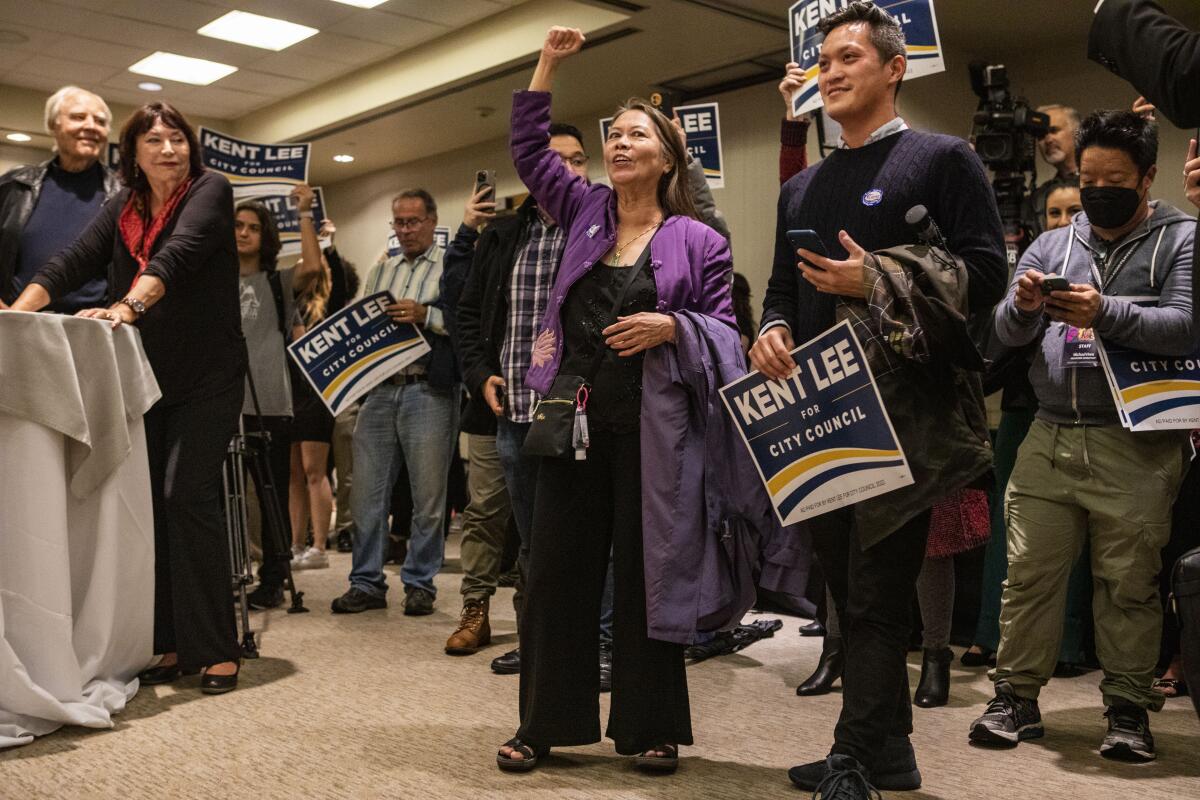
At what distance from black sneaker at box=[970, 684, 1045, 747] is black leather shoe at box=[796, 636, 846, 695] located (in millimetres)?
535

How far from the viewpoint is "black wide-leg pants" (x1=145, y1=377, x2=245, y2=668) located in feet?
10.4

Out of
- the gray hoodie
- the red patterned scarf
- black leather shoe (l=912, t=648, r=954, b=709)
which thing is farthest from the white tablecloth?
the gray hoodie

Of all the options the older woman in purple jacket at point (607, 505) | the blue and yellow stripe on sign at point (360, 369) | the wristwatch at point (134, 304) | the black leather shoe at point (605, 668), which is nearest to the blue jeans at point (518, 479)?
the black leather shoe at point (605, 668)

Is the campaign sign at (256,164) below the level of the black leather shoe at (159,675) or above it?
above

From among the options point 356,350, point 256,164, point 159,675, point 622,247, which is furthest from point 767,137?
point 159,675

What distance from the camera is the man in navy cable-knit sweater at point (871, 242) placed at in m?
2.13

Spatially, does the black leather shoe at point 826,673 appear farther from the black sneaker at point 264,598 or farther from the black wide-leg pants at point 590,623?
the black sneaker at point 264,598

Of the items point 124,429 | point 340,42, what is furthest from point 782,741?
point 340,42

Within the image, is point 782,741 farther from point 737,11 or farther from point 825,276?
point 737,11

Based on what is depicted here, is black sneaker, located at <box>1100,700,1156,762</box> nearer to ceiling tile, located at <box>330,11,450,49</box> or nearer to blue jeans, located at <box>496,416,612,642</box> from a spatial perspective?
blue jeans, located at <box>496,416,612,642</box>

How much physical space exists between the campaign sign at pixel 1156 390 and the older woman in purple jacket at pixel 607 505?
998mm

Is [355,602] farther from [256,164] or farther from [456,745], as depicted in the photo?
[256,164]

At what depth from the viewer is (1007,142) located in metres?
3.99

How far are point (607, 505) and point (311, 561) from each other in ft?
11.8
